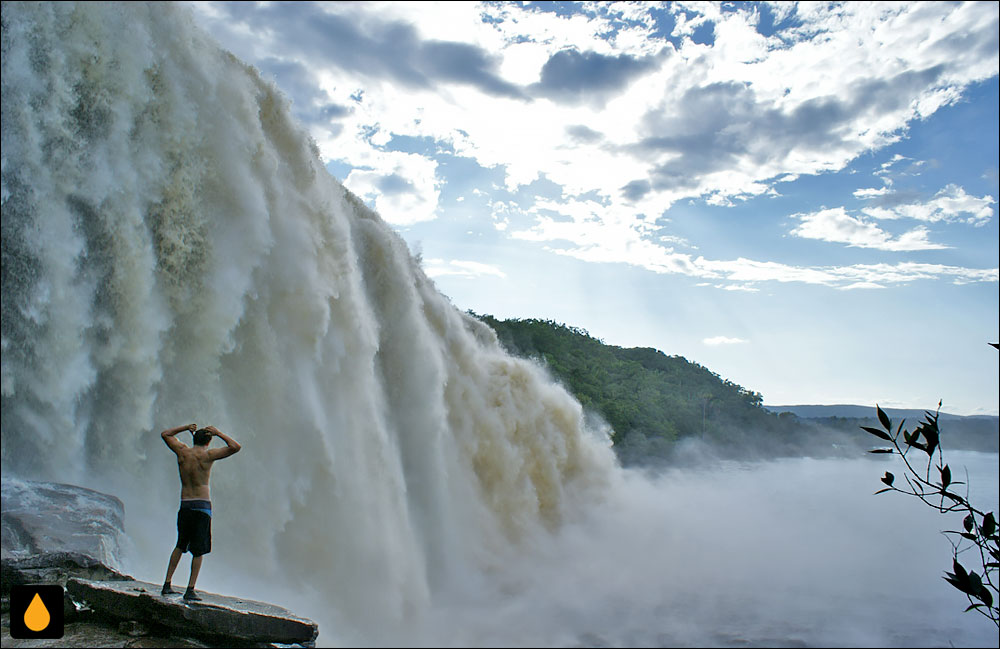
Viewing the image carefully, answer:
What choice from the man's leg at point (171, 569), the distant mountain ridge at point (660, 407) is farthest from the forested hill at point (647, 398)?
the man's leg at point (171, 569)

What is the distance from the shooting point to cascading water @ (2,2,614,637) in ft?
24.8

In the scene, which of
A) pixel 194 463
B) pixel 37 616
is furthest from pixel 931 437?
pixel 37 616

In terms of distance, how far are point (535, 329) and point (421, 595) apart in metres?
35.3

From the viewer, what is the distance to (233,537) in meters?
9.43

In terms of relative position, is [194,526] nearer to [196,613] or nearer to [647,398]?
[196,613]

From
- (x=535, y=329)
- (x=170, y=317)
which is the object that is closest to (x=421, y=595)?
(x=170, y=317)

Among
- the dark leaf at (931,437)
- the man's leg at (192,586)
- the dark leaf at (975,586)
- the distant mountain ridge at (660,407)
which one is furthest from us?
the distant mountain ridge at (660,407)

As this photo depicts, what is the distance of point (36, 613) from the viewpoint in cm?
442

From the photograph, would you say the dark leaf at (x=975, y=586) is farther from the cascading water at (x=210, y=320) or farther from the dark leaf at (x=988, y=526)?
the cascading water at (x=210, y=320)

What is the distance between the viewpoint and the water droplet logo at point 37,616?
4.29m

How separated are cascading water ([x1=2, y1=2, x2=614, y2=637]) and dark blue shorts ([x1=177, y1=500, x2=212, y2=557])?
2.95 m

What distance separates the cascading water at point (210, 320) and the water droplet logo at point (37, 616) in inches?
94.3

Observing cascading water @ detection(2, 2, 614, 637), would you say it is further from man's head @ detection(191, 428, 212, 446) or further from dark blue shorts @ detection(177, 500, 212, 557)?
man's head @ detection(191, 428, 212, 446)

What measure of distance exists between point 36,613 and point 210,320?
5.11 meters
